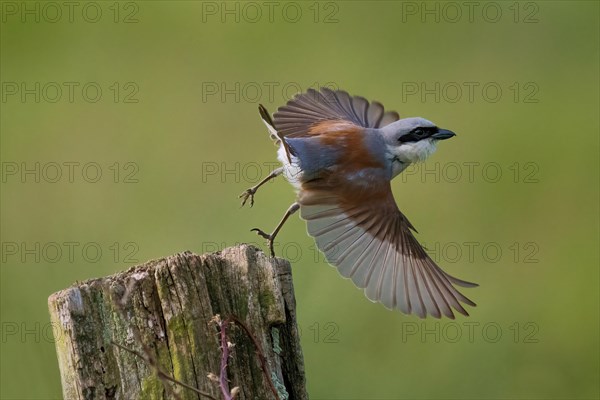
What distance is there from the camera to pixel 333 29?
41.4 ft

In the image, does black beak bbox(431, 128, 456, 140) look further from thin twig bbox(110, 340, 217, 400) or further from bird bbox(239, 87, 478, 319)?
thin twig bbox(110, 340, 217, 400)

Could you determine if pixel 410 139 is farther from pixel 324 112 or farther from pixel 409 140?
pixel 324 112

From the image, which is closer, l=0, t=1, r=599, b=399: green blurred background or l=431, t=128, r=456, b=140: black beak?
l=431, t=128, r=456, b=140: black beak

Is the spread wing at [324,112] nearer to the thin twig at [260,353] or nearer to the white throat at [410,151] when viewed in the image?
the white throat at [410,151]

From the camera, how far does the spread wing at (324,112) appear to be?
24.3 feet

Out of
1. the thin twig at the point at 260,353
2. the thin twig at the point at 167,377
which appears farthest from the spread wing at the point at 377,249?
the thin twig at the point at 167,377

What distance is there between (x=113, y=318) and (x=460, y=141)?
24.7 ft

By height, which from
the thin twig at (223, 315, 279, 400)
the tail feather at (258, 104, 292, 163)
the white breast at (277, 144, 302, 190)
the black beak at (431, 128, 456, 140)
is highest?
the tail feather at (258, 104, 292, 163)

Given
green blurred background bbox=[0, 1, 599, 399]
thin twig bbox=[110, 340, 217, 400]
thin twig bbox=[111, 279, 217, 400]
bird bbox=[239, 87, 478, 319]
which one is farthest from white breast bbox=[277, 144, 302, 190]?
thin twig bbox=[110, 340, 217, 400]

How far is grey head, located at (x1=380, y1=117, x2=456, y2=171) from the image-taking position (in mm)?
6848

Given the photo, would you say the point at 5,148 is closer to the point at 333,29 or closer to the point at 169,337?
the point at 333,29

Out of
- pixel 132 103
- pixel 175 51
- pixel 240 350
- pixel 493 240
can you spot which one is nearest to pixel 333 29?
pixel 175 51

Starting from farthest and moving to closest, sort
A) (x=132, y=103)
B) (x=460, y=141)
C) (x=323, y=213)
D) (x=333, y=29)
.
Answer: (x=333, y=29) → (x=132, y=103) → (x=460, y=141) → (x=323, y=213)

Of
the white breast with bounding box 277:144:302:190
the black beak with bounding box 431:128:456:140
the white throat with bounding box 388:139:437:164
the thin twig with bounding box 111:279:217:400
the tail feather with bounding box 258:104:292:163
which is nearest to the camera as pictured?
the thin twig with bounding box 111:279:217:400
